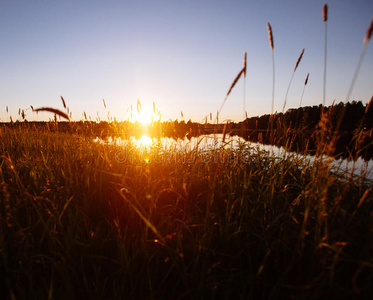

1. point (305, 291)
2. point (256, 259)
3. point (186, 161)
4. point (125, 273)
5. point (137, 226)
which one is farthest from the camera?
point (186, 161)

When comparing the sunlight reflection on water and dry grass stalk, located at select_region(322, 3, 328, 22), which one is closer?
dry grass stalk, located at select_region(322, 3, 328, 22)

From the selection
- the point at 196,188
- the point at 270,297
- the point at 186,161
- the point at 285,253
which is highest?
the point at 186,161

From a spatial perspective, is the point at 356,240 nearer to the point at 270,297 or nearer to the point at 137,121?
the point at 270,297

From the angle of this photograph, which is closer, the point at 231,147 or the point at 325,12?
the point at 325,12

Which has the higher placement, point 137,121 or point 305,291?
point 137,121

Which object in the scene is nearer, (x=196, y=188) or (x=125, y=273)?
(x=125, y=273)

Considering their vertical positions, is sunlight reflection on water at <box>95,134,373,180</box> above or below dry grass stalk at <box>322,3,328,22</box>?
below

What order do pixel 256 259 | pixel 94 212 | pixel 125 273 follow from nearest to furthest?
pixel 125 273
pixel 256 259
pixel 94 212

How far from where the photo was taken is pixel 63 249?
1302 mm

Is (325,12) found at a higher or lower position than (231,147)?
higher

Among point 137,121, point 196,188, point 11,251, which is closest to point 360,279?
point 196,188

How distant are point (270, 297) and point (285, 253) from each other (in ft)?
1.02

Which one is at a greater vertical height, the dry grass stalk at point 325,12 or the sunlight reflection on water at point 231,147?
A: the dry grass stalk at point 325,12

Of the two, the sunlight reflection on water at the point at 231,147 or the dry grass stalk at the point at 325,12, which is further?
the sunlight reflection on water at the point at 231,147
